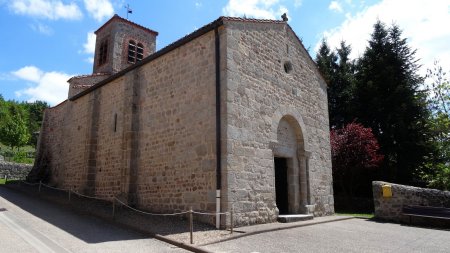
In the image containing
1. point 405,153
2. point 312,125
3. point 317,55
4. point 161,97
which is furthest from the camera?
point 317,55

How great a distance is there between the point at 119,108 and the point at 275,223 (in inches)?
315

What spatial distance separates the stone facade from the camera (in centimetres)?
932

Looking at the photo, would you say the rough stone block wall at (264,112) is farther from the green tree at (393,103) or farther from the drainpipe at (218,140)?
the green tree at (393,103)

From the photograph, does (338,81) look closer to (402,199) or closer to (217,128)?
(402,199)

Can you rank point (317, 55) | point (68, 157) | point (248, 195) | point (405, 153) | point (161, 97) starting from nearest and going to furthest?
point (248, 195) < point (161, 97) < point (68, 157) < point (405, 153) < point (317, 55)

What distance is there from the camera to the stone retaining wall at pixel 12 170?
2417 centimetres

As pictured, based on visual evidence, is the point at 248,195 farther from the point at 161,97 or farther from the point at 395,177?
the point at 395,177

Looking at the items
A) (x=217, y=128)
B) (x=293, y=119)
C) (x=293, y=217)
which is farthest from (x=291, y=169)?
(x=217, y=128)

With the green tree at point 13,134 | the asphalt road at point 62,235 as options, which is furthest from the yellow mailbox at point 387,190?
the green tree at point 13,134

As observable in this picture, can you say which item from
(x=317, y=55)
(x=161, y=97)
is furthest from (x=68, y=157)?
(x=317, y=55)

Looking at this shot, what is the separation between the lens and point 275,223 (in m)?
9.77

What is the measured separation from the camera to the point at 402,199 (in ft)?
40.0

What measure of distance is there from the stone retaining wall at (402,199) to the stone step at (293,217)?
128 inches

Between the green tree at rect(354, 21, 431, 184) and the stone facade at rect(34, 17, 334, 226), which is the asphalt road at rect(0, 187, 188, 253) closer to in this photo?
the stone facade at rect(34, 17, 334, 226)
